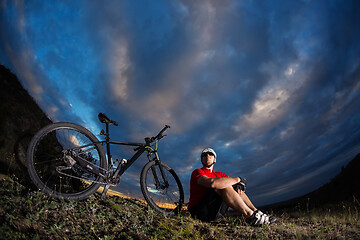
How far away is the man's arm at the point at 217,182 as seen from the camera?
4.28 metres

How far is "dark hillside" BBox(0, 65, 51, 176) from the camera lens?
4570mm

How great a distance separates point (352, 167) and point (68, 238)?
38.0m

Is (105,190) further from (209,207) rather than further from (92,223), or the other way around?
(209,207)

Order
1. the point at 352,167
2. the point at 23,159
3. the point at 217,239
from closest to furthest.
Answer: the point at 217,239, the point at 23,159, the point at 352,167

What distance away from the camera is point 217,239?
3.52 m

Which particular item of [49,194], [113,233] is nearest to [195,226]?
[113,233]

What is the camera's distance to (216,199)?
14.9 feet

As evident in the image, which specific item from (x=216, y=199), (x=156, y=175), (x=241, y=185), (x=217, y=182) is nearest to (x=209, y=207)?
(x=216, y=199)

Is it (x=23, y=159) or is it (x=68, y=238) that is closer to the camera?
(x=68, y=238)

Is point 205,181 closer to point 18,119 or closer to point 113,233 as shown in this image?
point 113,233

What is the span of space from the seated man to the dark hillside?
4.20 meters

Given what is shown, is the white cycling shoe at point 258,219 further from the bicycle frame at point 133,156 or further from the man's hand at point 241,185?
the bicycle frame at point 133,156

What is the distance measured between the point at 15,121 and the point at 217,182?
579 cm

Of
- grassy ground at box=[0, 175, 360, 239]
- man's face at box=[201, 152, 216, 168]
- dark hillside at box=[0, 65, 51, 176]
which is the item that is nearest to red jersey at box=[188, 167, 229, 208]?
man's face at box=[201, 152, 216, 168]
